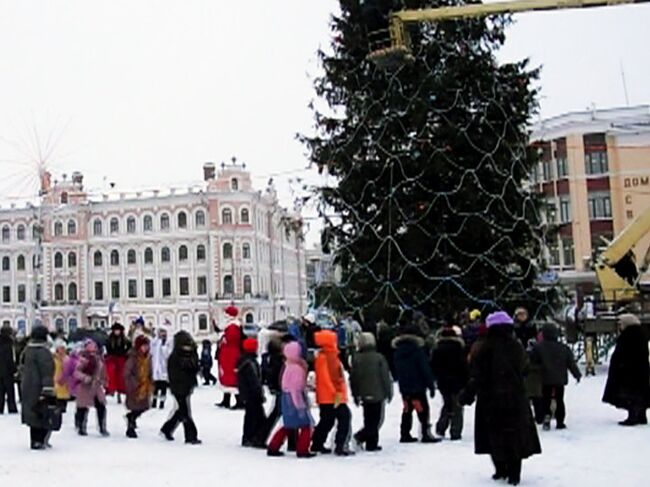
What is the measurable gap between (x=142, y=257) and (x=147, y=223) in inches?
115

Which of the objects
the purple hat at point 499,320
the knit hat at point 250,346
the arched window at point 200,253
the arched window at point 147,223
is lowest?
the knit hat at point 250,346

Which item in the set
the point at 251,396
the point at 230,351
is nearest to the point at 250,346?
the point at 251,396

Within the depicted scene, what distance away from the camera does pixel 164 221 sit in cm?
7731

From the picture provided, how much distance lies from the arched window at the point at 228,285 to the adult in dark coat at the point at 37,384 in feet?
212

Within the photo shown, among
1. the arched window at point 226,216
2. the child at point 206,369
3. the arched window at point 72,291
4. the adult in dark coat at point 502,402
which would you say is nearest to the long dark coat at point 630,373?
the adult in dark coat at point 502,402

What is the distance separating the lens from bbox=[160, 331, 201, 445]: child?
440 inches

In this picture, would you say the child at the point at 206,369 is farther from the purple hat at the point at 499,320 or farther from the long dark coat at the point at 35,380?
the purple hat at the point at 499,320

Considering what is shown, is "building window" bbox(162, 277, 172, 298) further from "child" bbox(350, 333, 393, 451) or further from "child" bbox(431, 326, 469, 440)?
"child" bbox(350, 333, 393, 451)

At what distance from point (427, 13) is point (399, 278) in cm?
566

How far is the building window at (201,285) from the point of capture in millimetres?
75312

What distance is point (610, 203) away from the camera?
4238 centimetres

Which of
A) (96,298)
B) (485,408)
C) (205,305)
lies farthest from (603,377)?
(96,298)

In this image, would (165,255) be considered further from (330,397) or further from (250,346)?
(330,397)

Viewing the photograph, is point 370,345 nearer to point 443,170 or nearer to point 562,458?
point 562,458
